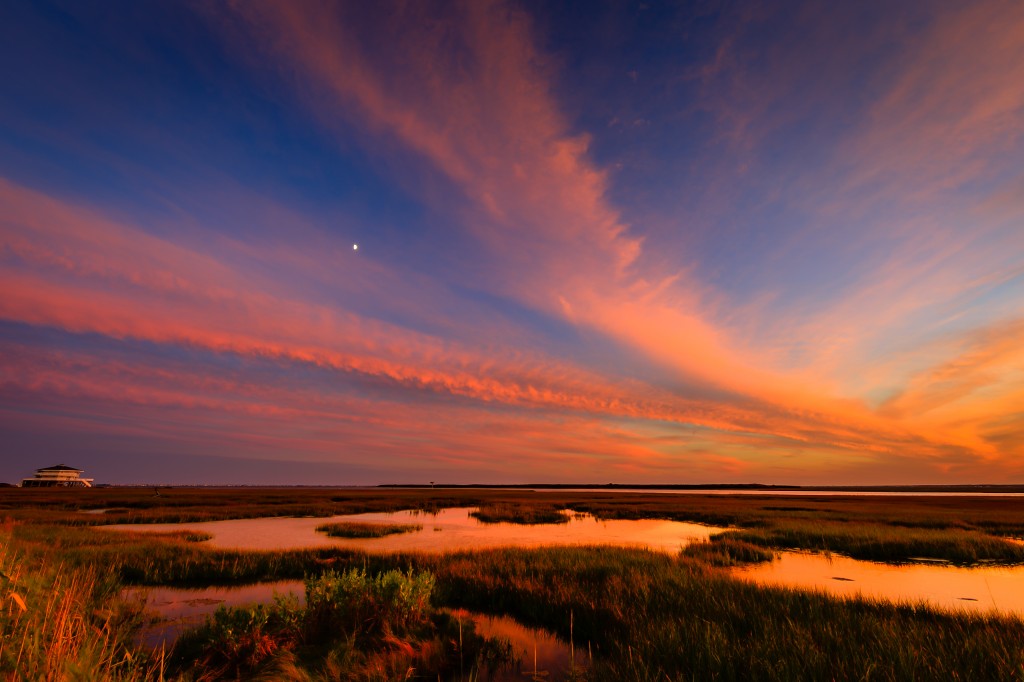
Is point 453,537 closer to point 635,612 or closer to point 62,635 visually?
point 635,612

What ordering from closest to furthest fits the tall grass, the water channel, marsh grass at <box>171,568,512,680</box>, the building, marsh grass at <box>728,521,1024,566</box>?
the tall grass < marsh grass at <box>171,568,512,680</box> < the water channel < marsh grass at <box>728,521,1024,566</box> < the building

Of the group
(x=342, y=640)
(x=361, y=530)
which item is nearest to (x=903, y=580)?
(x=342, y=640)

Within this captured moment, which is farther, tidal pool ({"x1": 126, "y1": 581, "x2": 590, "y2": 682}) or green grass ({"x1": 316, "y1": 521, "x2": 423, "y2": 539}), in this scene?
green grass ({"x1": 316, "y1": 521, "x2": 423, "y2": 539})

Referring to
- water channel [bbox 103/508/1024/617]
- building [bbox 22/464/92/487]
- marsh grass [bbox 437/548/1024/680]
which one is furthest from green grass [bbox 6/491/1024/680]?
building [bbox 22/464/92/487]

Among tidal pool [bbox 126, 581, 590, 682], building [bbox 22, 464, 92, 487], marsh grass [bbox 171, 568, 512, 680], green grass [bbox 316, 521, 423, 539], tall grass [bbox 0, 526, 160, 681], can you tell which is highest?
tall grass [bbox 0, 526, 160, 681]

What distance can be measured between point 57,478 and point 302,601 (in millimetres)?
192714

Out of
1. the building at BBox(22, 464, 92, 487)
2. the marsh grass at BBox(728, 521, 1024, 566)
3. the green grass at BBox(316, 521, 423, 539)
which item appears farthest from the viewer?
the building at BBox(22, 464, 92, 487)

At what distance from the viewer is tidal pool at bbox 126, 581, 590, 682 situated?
27.5 feet

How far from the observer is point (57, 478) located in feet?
474

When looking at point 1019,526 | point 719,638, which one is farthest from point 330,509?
point 1019,526

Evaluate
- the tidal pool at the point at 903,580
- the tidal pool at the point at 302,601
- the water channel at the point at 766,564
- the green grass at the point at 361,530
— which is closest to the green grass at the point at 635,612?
the tidal pool at the point at 302,601

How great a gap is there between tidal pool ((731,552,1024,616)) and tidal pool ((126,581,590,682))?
272 inches

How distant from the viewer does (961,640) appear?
766 cm

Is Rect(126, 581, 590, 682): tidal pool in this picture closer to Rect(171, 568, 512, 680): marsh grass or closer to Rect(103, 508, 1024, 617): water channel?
Rect(171, 568, 512, 680): marsh grass
